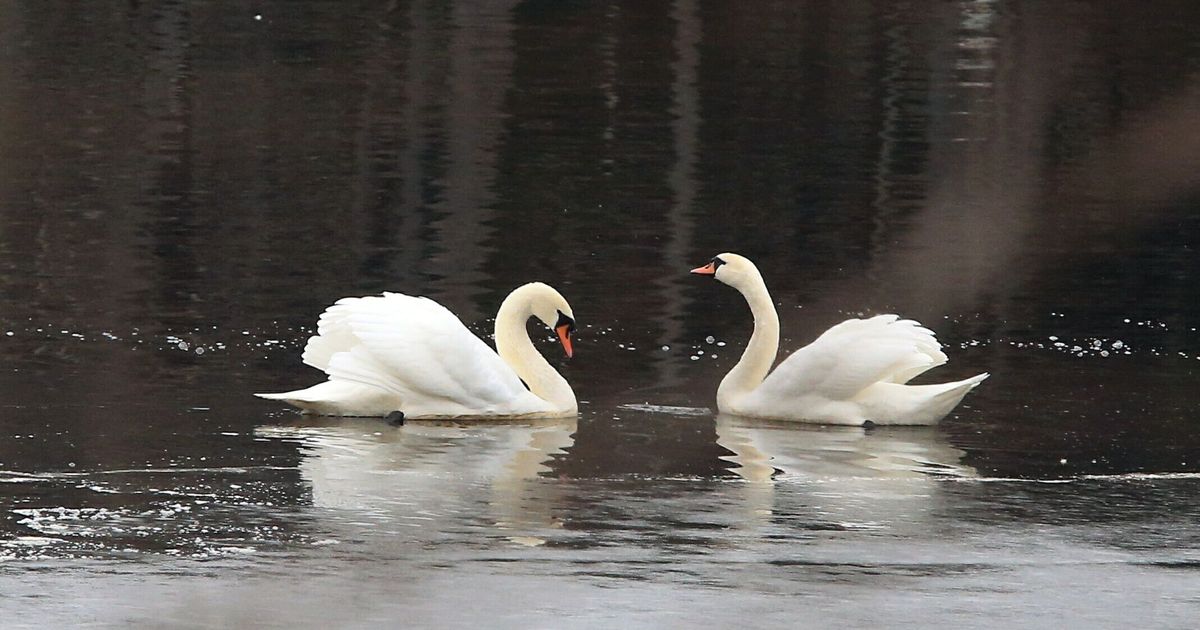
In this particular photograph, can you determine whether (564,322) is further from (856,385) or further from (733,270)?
(856,385)

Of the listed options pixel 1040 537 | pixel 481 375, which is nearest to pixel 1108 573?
pixel 1040 537

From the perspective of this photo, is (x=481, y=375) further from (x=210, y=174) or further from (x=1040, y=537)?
(x=210, y=174)

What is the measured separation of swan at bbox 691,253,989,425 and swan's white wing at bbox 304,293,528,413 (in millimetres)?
1315

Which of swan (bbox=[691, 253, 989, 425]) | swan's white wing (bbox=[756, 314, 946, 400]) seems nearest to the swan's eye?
swan (bbox=[691, 253, 989, 425])

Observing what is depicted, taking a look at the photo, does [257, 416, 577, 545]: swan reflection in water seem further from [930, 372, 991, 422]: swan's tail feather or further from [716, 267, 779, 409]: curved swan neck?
[930, 372, 991, 422]: swan's tail feather

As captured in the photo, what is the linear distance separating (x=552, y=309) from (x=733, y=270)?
1.08 meters

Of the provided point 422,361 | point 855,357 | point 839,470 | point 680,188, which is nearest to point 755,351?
point 855,357

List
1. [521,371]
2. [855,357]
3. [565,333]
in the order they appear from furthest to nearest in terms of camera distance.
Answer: [565,333]
[521,371]
[855,357]

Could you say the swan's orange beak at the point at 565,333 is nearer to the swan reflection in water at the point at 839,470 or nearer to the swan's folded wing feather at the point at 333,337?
the swan reflection in water at the point at 839,470

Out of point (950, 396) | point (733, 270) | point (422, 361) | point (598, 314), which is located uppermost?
point (733, 270)

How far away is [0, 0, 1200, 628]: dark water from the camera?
293 inches

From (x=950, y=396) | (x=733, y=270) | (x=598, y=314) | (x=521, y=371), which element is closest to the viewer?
(x=950, y=396)

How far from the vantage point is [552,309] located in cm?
1157

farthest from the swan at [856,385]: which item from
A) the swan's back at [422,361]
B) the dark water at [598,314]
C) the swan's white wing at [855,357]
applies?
the swan's back at [422,361]
